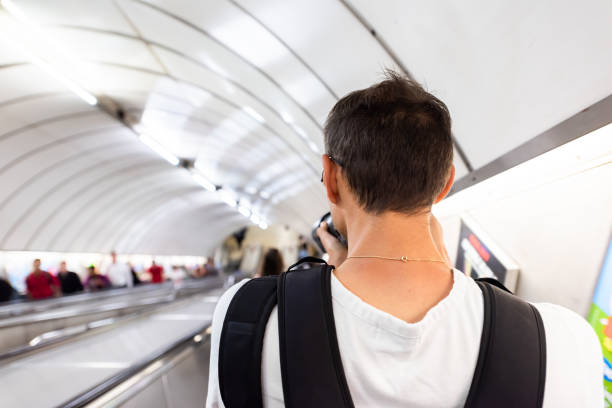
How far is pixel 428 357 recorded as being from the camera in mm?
946

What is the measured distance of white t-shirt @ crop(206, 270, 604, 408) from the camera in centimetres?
92

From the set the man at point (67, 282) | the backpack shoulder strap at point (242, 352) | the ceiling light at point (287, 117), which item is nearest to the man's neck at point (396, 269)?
the backpack shoulder strap at point (242, 352)

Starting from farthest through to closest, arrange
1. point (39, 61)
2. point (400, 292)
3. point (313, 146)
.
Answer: point (313, 146)
point (39, 61)
point (400, 292)

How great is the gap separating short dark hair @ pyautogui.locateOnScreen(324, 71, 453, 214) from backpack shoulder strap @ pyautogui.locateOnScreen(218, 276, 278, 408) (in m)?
0.45

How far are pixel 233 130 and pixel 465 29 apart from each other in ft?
30.5

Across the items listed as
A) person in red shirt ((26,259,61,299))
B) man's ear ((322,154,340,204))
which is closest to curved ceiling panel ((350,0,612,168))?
man's ear ((322,154,340,204))

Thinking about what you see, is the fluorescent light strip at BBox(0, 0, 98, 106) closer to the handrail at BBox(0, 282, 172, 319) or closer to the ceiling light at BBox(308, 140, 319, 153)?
the handrail at BBox(0, 282, 172, 319)

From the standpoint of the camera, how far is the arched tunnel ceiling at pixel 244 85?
7.75 ft

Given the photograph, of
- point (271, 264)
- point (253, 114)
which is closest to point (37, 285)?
point (253, 114)

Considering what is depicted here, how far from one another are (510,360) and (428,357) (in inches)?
7.8

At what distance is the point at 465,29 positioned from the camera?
2.81m

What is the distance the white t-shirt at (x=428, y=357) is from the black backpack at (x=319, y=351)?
1.0 inches

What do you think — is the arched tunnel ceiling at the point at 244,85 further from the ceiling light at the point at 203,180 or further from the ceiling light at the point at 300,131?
the ceiling light at the point at 203,180

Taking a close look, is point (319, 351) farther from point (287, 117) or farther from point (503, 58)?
point (287, 117)
